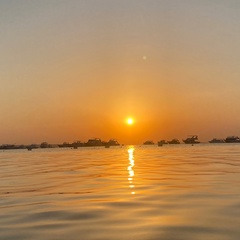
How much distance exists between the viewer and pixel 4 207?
12445mm

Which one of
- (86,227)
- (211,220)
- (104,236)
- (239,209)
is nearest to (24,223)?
(86,227)

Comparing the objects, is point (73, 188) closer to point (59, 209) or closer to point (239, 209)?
point (59, 209)

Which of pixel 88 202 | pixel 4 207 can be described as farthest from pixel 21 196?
pixel 88 202

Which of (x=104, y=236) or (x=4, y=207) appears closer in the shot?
(x=104, y=236)

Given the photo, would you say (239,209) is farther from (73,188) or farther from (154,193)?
(73,188)

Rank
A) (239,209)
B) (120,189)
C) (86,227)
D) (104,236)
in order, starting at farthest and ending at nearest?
(120,189) → (239,209) → (86,227) → (104,236)

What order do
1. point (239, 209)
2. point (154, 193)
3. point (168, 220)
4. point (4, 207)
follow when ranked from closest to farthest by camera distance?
point (168, 220)
point (239, 209)
point (4, 207)
point (154, 193)

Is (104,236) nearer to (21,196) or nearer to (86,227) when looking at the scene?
(86,227)

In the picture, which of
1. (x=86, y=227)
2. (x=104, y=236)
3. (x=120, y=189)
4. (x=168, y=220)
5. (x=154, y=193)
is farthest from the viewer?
(x=120, y=189)

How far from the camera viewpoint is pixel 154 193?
14.6 meters

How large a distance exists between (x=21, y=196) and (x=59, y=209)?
401cm

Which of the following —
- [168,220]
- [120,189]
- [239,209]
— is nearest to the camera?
[168,220]

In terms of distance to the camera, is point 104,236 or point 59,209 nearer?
point 104,236

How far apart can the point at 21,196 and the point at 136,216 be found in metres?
6.64
